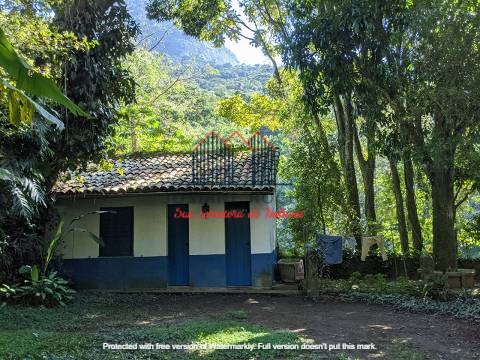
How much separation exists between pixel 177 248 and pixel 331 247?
12.6 ft

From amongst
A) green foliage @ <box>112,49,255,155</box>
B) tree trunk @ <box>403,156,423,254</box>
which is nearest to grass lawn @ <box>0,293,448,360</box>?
tree trunk @ <box>403,156,423,254</box>

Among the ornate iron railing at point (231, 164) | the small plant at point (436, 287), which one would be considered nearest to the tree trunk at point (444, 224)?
the small plant at point (436, 287)

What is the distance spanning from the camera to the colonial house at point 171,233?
11.3 m

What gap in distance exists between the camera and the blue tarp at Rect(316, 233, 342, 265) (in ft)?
36.1

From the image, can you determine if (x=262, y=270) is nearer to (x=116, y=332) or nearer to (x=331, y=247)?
(x=331, y=247)

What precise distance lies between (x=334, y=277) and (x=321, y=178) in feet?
9.29

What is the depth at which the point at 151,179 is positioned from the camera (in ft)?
37.0

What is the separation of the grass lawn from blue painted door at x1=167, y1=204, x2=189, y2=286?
144 cm

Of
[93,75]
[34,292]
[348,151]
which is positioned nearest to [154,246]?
[34,292]

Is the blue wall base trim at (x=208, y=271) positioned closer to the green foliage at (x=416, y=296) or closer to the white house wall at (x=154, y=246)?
the white house wall at (x=154, y=246)

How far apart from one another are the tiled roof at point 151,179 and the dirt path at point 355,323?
8.28 ft

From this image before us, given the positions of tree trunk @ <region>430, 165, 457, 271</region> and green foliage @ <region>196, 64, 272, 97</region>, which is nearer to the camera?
tree trunk @ <region>430, 165, 457, 271</region>

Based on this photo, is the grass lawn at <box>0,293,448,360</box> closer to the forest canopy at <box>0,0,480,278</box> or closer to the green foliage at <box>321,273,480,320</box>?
the forest canopy at <box>0,0,480,278</box>

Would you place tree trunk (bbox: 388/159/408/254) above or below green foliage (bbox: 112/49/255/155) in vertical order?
below
